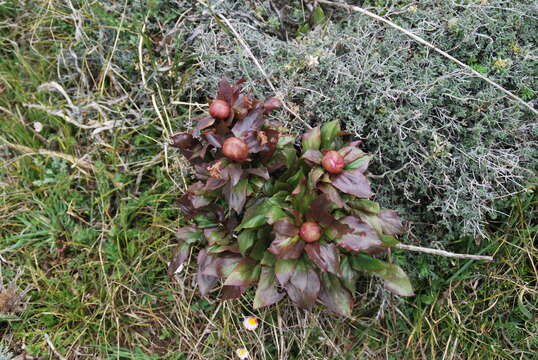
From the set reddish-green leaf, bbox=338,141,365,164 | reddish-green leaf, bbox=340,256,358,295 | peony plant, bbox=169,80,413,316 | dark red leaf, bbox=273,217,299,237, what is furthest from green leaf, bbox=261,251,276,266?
reddish-green leaf, bbox=338,141,365,164

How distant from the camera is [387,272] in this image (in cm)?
216

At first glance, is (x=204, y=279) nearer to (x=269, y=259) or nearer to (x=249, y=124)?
(x=269, y=259)

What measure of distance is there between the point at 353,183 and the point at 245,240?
548 mm

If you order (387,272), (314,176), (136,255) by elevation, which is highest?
(314,176)

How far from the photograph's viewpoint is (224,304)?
2561mm

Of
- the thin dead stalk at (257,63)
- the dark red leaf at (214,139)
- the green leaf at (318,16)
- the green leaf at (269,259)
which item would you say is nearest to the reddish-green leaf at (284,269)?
the green leaf at (269,259)

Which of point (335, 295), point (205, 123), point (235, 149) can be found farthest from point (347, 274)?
point (205, 123)

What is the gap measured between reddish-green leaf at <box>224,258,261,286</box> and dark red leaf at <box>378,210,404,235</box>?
2.05 ft

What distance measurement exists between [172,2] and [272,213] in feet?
5.92

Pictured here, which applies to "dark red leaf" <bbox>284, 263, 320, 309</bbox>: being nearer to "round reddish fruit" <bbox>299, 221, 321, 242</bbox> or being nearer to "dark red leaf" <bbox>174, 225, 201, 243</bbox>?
"round reddish fruit" <bbox>299, 221, 321, 242</bbox>

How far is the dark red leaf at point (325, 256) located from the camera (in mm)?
1853

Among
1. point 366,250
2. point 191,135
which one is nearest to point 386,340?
point 366,250

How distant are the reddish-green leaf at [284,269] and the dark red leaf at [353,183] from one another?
376mm

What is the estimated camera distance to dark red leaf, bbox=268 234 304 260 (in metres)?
1.87
